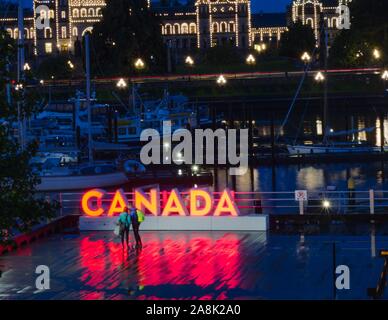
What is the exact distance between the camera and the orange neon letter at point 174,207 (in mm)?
35156

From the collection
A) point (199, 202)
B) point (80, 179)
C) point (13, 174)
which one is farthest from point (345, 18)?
point (13, 174)

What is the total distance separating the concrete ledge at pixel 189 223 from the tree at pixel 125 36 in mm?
85169

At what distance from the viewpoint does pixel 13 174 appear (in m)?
21.2

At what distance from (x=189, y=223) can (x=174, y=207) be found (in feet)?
2.59

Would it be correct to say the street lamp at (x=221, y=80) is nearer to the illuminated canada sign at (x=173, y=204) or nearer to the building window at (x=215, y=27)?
the building window at (x=215, y=27)

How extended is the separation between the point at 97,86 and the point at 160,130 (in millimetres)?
35295

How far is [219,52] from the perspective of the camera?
5920 inches

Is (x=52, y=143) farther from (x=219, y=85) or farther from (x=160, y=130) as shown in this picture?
(x=219, y=85)

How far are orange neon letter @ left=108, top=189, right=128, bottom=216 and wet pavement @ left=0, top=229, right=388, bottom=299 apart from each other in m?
1.10

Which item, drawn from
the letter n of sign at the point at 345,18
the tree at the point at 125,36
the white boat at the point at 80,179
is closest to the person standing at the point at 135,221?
the white boat at the point at 80,179

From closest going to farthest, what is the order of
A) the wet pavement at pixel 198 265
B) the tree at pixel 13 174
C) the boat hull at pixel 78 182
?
the tree at pixel 13 174, the wet pavement at pixel 198 265, the boat hull at pixel 78 182

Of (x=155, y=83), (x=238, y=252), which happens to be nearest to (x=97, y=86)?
(x=155, y=83)

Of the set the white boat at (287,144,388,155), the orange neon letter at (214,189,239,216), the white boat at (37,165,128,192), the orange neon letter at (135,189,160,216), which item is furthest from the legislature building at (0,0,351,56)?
the orange neon letter at (214,189,239,216)

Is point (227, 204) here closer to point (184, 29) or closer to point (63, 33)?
point (63, 33)
